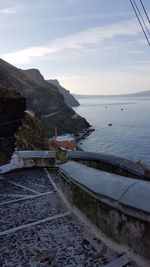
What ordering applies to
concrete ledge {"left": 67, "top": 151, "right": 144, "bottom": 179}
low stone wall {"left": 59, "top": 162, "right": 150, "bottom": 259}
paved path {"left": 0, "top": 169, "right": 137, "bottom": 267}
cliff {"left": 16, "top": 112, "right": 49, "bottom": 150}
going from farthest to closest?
1. cliff {"left": 16, "top": 112, "right": 49, "bottom": 150}
2. concrete ledge {"left": 67, "top": 151, "right": 144, "bottom": 179}
3. paved path {"left": 0, "top": 169, "right": 137, "bottom": 267}
4. low stone wall {"left": 59, "top": 162, "right": 150, "bottom": 259}

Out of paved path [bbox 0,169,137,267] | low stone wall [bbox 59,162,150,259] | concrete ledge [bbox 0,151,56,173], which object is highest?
concrete ledge [bbox 0,151,56,173]

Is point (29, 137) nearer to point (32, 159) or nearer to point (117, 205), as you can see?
point (32, 159)

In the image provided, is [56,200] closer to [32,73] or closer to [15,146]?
[15,146]

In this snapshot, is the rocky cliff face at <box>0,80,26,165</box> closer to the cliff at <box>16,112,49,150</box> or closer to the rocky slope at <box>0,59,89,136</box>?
the cliff at <box>16,112,49,150</box>

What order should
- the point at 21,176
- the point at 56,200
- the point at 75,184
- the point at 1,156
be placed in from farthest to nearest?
the point at 1,156 < the point at 21,176 < the point at 56,200 < the point at 75,184

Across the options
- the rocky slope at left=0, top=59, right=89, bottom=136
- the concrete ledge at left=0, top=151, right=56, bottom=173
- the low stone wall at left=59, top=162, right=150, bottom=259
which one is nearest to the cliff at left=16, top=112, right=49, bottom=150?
the concrete ledge at left=0, top=151, right=56, bottom=173

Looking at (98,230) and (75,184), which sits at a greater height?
(75,184)

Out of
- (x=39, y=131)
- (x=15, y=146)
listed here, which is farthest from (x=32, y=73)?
(x=15, y=146)
